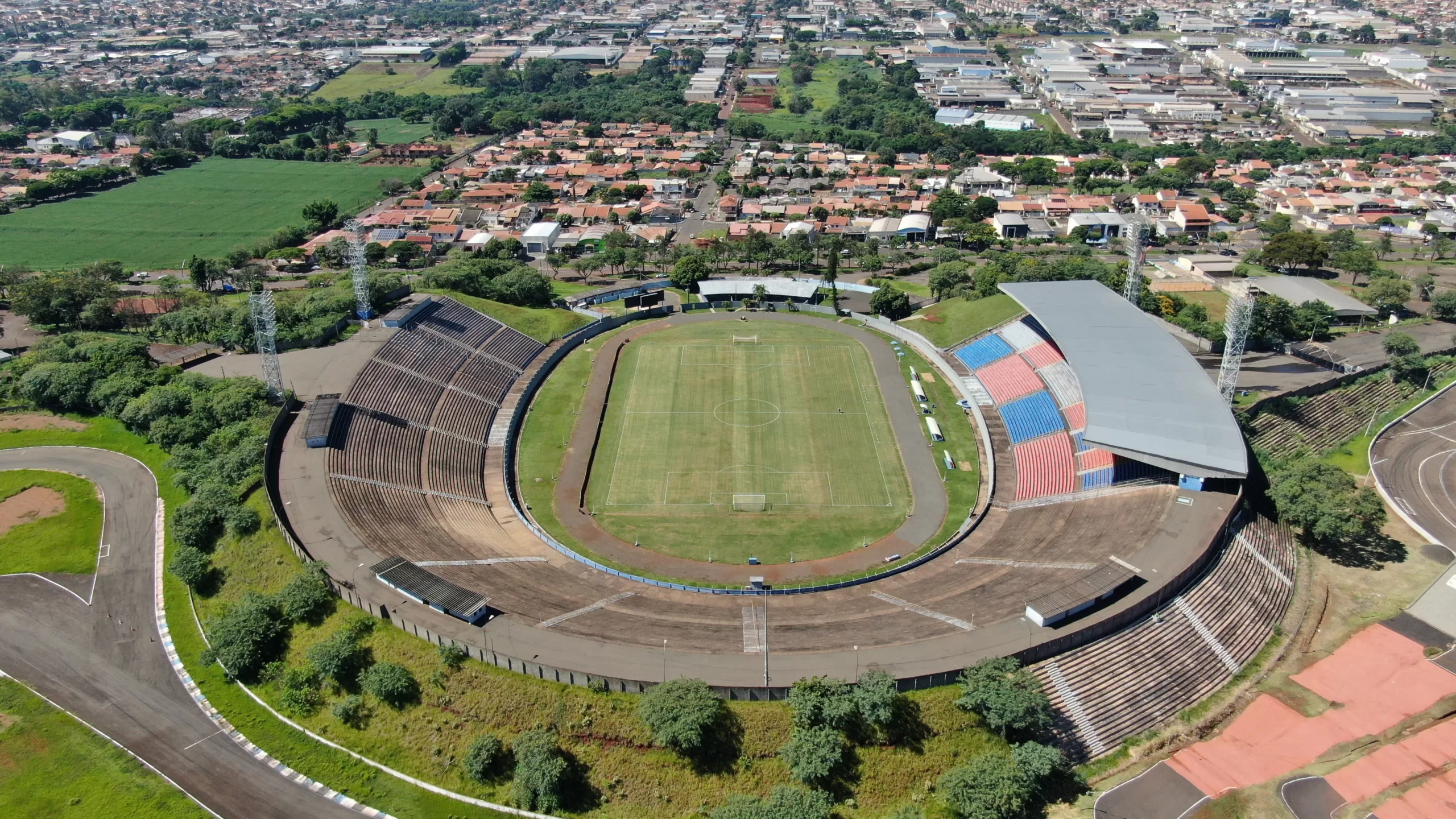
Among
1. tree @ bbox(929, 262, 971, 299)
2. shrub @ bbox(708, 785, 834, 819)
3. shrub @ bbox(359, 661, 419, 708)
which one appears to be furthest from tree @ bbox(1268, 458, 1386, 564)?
shrub @ bbox(359, 661, 419, 708)

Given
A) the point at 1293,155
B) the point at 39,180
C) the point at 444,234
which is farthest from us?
the point at 1293,155

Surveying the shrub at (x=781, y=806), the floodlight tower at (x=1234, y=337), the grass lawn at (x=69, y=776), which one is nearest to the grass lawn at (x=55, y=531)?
the grass lawn at (x=69, y=776)

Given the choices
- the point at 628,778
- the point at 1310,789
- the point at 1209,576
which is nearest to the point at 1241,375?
the point at 1209,576

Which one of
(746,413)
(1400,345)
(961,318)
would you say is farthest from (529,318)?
(1400,345)

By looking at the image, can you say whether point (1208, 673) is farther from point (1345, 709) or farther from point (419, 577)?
point (419, 577)

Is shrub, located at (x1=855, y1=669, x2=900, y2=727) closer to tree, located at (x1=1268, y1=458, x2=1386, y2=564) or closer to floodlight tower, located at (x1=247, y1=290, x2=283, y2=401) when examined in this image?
tree, located at (x1=1268, y1=458, x2=1386, y2=564)

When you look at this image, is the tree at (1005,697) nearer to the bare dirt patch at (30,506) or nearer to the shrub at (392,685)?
the shrub at (392,685)

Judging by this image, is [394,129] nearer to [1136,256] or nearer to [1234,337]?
[1136,256]
